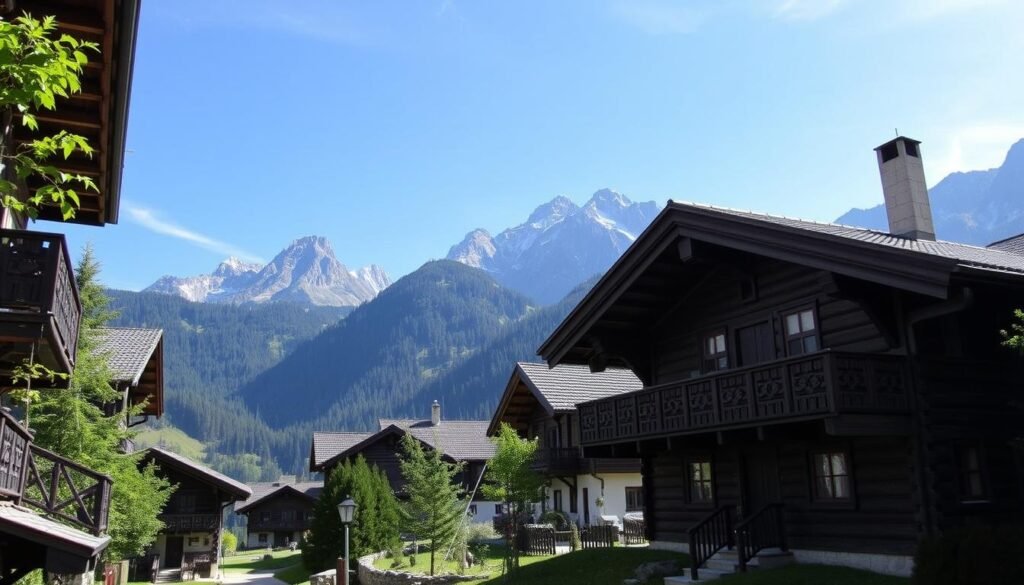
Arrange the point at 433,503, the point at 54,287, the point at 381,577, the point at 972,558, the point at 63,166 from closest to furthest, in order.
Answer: the point at 54,287, the point at 972,558, the point at 63,166, the point at 381,577, the point at 433,503

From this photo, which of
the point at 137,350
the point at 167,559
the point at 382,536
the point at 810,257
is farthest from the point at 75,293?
the point at 167,559

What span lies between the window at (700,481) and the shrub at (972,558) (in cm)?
865

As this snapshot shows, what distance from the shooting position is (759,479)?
62.6 ft

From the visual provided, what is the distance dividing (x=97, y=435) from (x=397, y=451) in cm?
3209

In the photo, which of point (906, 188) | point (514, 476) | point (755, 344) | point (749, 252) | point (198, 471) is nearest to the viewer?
point (749, 252)

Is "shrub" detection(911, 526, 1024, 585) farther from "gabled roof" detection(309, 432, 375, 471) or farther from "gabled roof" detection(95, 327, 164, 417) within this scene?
"gabled roof" detection(309, 432, 375, 471)

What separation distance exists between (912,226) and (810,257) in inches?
192

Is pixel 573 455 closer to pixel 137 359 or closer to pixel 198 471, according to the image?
pixel 198 471

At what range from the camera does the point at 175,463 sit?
42.6 meters

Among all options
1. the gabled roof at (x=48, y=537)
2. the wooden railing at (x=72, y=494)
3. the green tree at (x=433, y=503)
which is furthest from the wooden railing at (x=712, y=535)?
the gabled roof at (x=48, y=537)

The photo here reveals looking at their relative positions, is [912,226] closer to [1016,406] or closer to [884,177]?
[884,177]

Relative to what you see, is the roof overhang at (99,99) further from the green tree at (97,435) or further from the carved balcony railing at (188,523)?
the carved balcony railing at (188,523)

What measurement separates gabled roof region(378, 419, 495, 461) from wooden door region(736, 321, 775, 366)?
3540 cm

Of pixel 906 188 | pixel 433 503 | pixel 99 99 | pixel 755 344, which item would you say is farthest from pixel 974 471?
pixel 433 503
